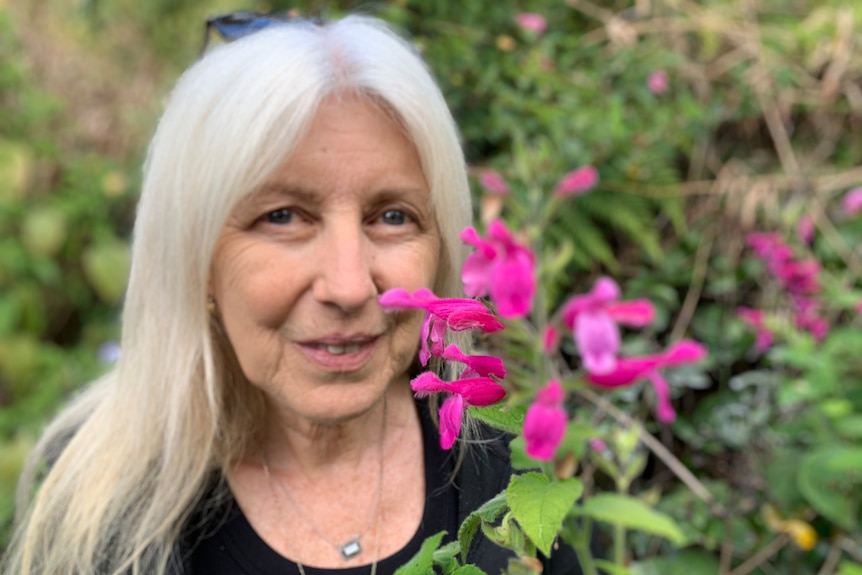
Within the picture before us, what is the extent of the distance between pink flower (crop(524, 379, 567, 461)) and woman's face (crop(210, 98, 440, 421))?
58 cm

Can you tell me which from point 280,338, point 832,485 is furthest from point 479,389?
point 832,485

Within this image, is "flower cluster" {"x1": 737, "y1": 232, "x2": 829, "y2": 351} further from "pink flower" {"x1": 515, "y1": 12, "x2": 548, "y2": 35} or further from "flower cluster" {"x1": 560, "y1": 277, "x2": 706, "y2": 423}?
"flower cluster" {"x1": 560, "y1": 277, "x2": 706, "y2": 423}

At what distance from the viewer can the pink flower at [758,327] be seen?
2262 millimetres

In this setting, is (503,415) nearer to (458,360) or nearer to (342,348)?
(458,360)

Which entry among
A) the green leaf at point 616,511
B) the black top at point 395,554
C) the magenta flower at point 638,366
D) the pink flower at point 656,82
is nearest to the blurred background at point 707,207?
the pink flower at point 656,82

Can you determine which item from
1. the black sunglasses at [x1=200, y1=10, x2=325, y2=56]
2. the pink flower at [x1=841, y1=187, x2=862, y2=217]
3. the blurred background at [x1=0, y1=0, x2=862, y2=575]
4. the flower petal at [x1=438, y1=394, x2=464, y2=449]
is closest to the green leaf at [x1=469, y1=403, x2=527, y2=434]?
the flower petal at [x1=438, y1=394, x2=464, y2=449]

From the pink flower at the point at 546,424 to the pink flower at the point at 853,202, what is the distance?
2.33m

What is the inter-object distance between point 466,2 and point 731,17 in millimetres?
1018

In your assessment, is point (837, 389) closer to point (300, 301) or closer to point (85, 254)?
point (300, 301)

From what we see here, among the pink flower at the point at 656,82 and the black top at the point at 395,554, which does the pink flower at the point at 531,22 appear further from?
the black top at the point at 395,554

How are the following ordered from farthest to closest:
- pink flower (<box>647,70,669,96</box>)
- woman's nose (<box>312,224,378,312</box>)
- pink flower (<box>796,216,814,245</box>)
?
pink flower (<box>647,70,669,96</box>) → pink flower (<box>796,216,814,245</box>) → woman's nose (<box>312,224,378,312</box>)

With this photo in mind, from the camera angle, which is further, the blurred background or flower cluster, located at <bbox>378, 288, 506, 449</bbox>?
the blurred background

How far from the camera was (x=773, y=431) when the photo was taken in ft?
6.87

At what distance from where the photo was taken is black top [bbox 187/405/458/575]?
126 cm
